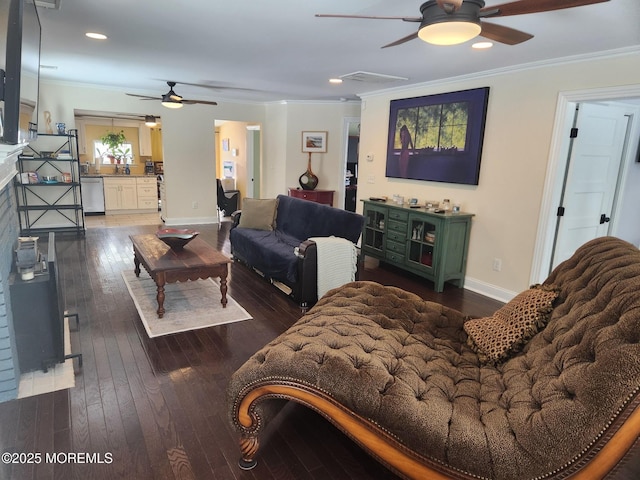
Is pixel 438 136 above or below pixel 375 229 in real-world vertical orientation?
above

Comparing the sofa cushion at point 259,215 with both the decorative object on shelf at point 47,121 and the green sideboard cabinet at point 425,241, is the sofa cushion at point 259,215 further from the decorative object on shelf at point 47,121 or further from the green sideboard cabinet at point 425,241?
the decorative object on shelf at point 47,121

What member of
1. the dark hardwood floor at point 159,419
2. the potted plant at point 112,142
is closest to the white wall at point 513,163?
the dark hardwood floor at point 159,419

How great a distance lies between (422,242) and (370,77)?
78.7 inches

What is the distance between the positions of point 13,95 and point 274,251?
2579 millimetres

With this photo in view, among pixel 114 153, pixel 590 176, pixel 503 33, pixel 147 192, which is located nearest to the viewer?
pixel 503 33

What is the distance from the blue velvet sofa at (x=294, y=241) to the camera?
3.68m

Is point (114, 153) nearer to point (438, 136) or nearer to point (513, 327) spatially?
point (438, 136)

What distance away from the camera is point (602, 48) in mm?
3137

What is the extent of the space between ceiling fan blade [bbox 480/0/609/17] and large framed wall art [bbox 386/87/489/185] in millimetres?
2399

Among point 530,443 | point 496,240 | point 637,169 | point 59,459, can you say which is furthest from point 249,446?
point 637,169

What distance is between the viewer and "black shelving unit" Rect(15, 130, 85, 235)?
5938 millimetres

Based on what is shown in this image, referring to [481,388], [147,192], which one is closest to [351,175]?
[147,192]

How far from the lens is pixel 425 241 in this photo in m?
4.48

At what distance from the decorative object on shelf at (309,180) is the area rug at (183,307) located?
133 inches
